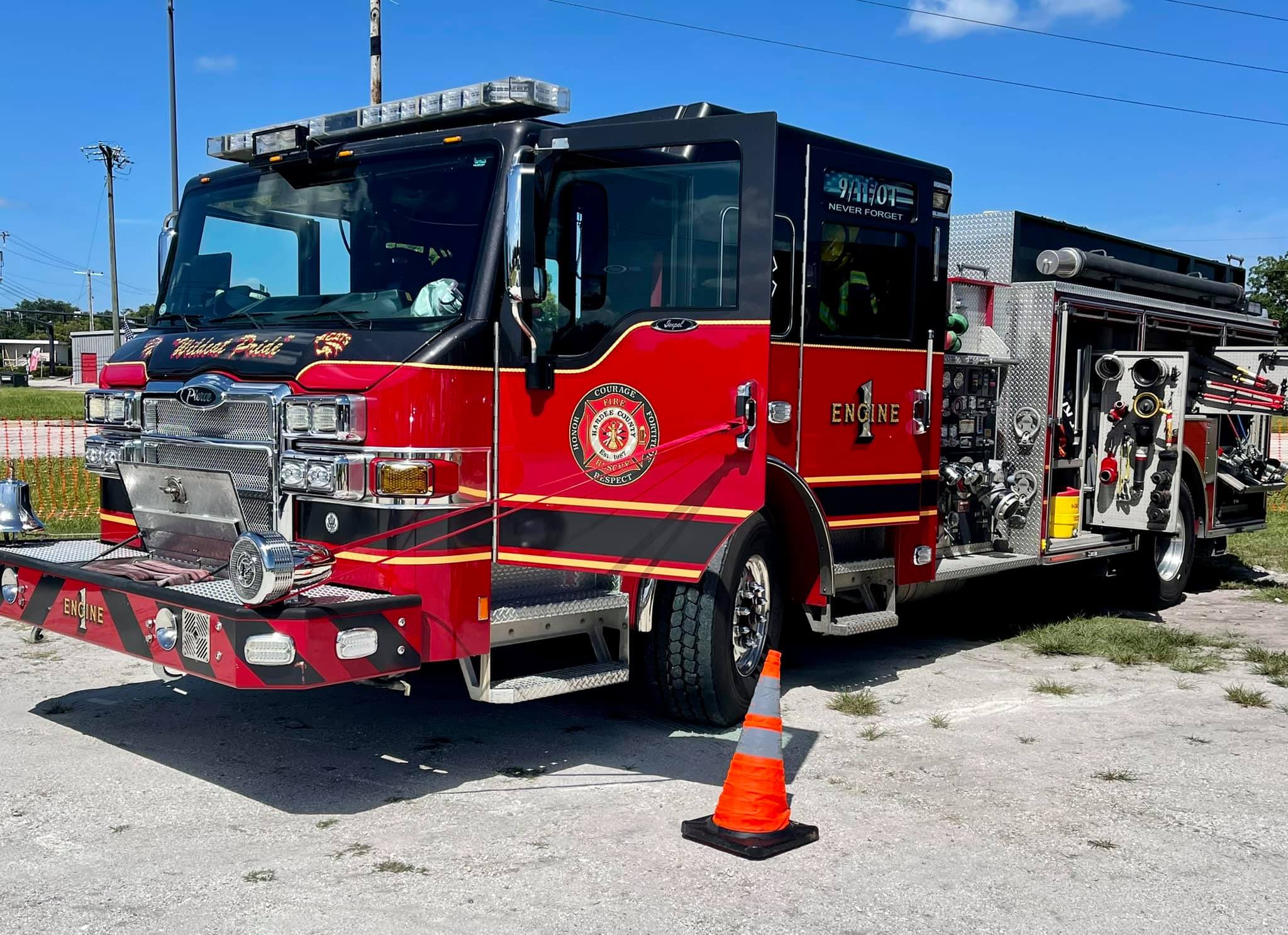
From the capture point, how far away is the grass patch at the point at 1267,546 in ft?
42.5

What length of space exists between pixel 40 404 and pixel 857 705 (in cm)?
4657

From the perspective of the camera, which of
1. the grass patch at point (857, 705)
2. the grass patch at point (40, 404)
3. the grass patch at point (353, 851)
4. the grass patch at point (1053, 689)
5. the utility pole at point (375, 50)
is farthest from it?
the grass patch at point (40, 404)

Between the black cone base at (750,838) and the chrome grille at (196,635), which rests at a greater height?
the chrome grille at (196,635)

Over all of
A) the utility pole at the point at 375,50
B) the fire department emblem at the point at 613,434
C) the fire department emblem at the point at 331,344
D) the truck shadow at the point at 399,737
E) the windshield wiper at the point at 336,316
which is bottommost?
the truck shadow at the point at 399,737

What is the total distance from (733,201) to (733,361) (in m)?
0.68

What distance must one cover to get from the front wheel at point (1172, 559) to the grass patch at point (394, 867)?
24.3 feet

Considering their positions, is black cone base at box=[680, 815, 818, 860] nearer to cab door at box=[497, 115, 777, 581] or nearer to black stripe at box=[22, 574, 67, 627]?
cab door at box=[497, 115, 777, 581]

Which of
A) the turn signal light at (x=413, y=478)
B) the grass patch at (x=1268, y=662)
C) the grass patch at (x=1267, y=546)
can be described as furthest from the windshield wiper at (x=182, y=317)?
the grass patch at (x=1267, y=546)

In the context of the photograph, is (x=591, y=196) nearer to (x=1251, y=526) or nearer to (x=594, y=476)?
(x=594, y=476)

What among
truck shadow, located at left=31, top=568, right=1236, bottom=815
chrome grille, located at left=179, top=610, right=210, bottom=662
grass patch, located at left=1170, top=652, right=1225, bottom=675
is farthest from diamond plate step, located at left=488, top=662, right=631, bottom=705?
grass patch, located at left=1170, top=652, right=1225, bottom=675

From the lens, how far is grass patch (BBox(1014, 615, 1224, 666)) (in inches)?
320

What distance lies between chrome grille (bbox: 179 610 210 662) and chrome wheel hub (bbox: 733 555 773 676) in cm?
246

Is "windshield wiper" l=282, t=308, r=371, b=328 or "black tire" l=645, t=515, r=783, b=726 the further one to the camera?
"black tire" l=645, t=515, r=783, b=726

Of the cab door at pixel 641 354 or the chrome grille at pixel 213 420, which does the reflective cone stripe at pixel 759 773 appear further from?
the chrome grille at pixel 213 420
